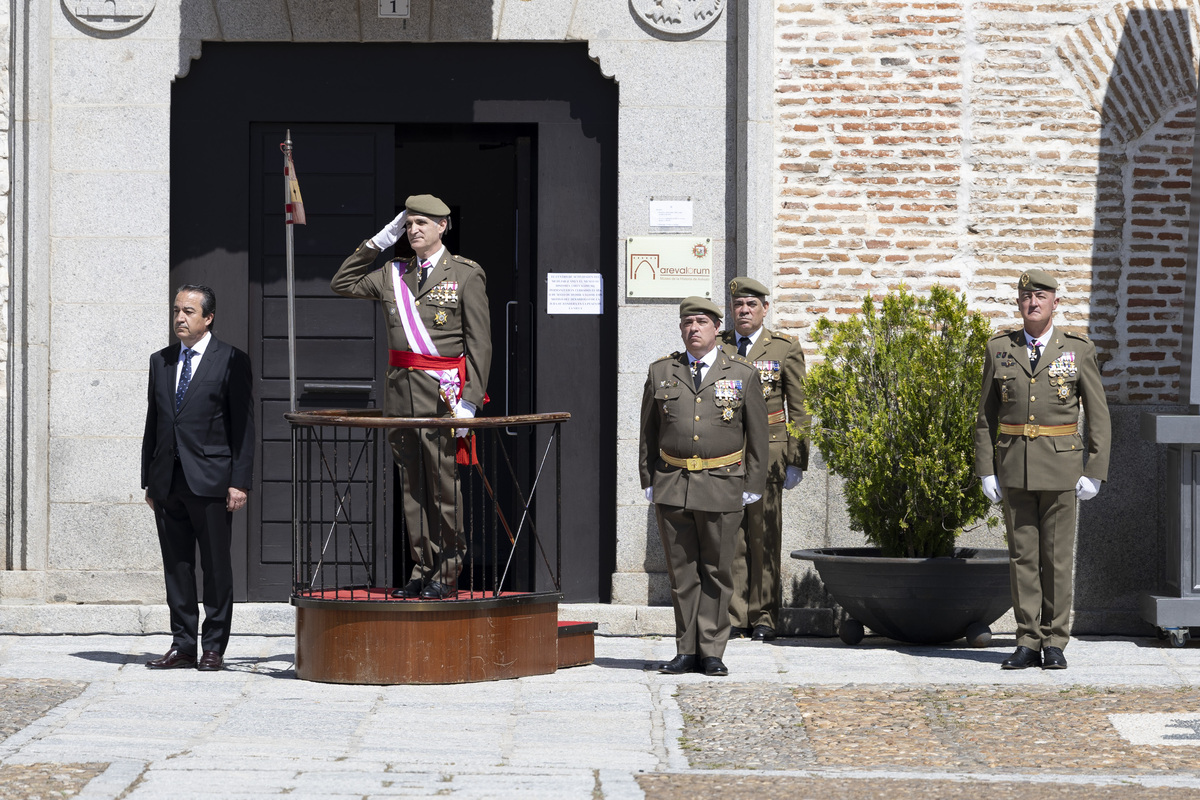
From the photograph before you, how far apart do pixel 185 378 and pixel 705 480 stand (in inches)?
101

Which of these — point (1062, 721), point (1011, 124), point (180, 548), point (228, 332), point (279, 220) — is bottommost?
point (1062, 721)

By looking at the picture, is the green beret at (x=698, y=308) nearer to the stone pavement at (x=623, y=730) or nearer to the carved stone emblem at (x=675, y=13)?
the stone pavement at (x=623, y=730)

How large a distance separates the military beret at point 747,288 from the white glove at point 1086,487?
1970mm

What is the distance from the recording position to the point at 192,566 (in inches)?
312

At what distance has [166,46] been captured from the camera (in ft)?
30.7

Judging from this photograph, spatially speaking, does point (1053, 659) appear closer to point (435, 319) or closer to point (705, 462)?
point (705, 462)

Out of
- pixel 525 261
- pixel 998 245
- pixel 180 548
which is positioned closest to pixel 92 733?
pixel 180 548

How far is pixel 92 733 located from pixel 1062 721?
152 inches

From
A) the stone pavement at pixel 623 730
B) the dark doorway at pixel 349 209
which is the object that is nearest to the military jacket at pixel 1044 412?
the stone pavement at pixel 623 730

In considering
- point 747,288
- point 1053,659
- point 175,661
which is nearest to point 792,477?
point 747,288

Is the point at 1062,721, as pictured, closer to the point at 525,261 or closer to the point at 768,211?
the point at 768,211

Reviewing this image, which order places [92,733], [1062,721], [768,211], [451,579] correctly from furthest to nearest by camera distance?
[768,211]
[451,579]
[1062,721]
[92,733]

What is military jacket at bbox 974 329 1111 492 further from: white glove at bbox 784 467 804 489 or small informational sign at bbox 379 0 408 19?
small informational sign at bbox 379 0 408 19

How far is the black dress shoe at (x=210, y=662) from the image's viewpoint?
7758 mm
